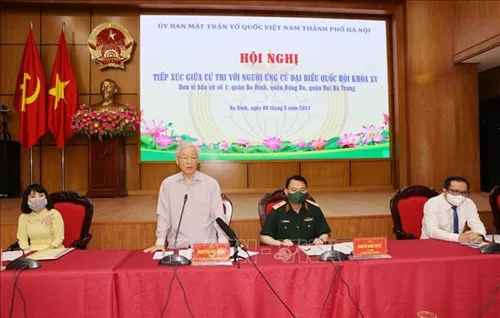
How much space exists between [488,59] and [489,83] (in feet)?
3.66

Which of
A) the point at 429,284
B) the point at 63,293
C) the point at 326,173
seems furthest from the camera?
the point at 326,173

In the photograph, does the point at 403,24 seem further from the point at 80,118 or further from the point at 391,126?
the point at 80,118

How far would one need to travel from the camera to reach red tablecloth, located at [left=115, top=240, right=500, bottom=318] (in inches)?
63.5

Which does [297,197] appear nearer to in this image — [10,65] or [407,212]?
[407,212]

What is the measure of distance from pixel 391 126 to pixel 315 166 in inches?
53.1

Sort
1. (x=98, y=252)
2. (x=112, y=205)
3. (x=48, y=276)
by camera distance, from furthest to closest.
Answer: (x=112, y=205), (x=98, y=252), (x=48, y=276)

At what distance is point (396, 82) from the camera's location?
604cm

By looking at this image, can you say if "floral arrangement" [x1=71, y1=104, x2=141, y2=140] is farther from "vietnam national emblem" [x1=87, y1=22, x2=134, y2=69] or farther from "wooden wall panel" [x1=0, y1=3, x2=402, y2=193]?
"vietnam national emblem" [x1=87, y1=22, x2=134, y2=69]

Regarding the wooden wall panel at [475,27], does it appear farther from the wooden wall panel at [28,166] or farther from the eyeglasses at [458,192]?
the wooden wall panel at [28,166]

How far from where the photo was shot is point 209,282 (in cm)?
163

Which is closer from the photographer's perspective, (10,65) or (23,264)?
(23,264)

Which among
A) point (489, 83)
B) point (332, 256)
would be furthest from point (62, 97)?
point (489, 83)

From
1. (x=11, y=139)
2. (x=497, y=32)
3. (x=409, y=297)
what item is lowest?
(x=409, y=297)

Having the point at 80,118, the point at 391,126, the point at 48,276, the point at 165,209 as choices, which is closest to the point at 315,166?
the point at 391,126
